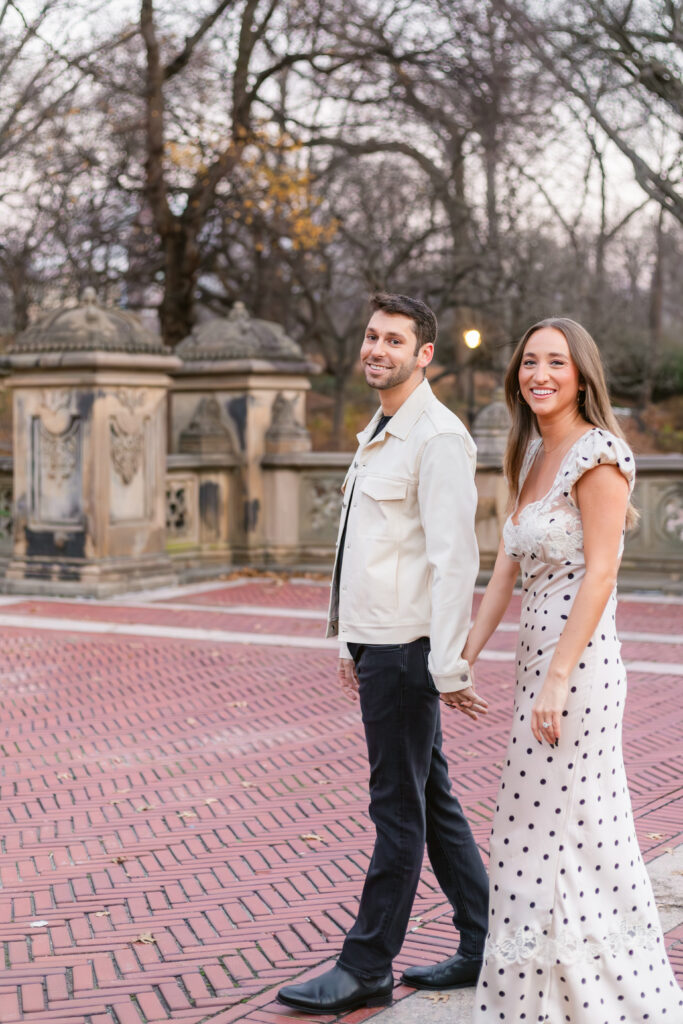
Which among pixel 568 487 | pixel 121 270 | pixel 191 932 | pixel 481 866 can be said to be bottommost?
pixel 191 932

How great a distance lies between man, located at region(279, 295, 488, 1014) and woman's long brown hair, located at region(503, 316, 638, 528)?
129 mm

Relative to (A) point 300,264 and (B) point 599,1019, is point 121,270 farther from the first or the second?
(B) point 599,1019

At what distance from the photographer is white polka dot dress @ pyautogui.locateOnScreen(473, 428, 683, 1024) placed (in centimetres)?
327

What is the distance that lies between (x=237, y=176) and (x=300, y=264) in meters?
3.86

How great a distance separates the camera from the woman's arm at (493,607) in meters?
3.62

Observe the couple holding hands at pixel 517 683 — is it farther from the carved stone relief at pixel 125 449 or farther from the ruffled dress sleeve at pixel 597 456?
the carved stone relief at pixel 125 449

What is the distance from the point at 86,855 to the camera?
208 inches

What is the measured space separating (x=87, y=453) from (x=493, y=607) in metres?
10.0

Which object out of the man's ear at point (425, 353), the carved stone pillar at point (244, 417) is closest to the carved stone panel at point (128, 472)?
the carved stone pillar at point (244, 417)

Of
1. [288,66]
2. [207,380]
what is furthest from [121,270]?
[207,380]

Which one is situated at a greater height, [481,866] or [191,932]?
[481,866]

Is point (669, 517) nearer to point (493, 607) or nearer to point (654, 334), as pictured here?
point (493, 607)

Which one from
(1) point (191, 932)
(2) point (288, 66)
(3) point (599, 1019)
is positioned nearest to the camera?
(3) point (599, 1019)

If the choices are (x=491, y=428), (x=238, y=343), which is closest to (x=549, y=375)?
(x=491, y=428)
